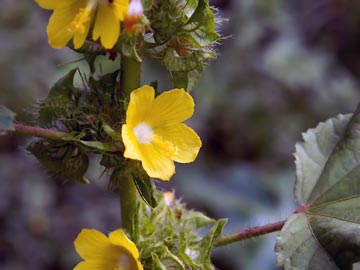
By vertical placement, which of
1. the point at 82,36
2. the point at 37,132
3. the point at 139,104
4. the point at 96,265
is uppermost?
the point at 82,36

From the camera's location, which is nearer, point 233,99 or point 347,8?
point 233,99

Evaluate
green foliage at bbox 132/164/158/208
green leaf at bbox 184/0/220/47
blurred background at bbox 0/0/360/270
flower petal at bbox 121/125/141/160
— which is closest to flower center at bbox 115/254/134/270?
green foliage at bbox 132/164/158/208

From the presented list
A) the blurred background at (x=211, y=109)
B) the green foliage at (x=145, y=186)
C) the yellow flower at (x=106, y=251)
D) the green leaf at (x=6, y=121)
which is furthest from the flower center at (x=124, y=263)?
the blurred background at (x=211, y=109)

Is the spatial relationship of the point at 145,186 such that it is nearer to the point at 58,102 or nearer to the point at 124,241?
the point at 124,241

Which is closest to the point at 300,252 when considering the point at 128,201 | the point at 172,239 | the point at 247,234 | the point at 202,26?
the point at 247,234

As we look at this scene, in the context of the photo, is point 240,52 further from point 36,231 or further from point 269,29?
point 36,231

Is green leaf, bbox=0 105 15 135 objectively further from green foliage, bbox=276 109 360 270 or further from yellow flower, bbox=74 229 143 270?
green foliage, bbox=276 109 360 270

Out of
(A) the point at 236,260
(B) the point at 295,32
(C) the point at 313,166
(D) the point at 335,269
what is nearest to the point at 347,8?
(B) the point at 295,32

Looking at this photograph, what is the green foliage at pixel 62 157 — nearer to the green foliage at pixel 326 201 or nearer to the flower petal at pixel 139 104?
the flower petal at pixel 139 104
